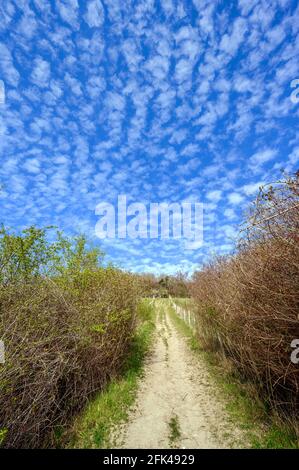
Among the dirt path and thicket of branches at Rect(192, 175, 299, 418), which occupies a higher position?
thicket of branches at Rect(192, 175, 299, 418)

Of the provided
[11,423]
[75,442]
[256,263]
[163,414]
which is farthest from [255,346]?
[11,423]

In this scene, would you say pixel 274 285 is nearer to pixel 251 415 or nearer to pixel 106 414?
Answer: pixel 251 415

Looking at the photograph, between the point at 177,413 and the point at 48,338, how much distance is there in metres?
3.67

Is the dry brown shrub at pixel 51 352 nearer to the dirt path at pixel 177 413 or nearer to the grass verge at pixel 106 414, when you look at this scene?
the grass verge at pixel 106 414

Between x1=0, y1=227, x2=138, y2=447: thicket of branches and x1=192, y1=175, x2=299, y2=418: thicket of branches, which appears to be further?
x1=0, y1=227, x2=138, y2=447: thicket of branches

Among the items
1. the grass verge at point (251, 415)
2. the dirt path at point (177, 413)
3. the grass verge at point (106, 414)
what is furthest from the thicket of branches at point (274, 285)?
the grass verge at point (106, 414)

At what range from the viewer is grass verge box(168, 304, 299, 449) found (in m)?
4.48

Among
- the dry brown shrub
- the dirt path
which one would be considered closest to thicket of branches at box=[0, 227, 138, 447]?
the dry brown shrub

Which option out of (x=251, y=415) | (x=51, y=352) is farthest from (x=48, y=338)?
(x=251, y=415)

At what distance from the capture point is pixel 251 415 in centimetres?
551

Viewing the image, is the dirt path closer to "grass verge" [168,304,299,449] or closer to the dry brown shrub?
"grass verge" [168,304,299,449]

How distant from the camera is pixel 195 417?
593 centimetres

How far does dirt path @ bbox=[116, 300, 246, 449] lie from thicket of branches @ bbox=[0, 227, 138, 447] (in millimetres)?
1345

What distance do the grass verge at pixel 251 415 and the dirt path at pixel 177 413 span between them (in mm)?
241
